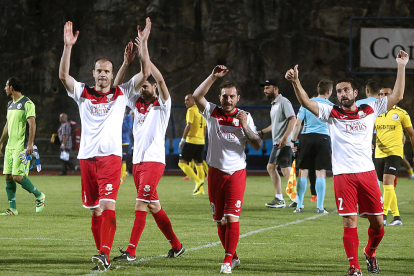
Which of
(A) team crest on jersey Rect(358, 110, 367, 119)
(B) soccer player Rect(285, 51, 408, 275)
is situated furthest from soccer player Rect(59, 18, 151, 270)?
(A) team crest on jersey Rect(358, 110, 367, 119)

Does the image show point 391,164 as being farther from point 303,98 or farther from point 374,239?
point 303,98

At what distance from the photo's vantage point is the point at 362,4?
2525 centimetres

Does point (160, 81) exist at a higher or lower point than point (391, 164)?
higher

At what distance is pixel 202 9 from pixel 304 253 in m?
20.4

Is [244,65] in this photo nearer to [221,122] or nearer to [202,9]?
[202,9]

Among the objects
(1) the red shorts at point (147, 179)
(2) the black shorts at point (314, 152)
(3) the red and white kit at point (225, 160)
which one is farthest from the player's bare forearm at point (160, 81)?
(2) the black shorts at point (314, 152)

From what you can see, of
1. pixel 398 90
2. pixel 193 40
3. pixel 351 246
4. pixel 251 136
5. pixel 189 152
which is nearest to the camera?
pixel 351 246

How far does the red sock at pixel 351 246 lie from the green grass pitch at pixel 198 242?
329 mm

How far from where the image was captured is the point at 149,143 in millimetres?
6215

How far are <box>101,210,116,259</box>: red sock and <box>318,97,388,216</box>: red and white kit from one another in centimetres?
204

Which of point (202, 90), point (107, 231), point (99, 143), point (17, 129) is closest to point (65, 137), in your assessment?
point (17, 129)

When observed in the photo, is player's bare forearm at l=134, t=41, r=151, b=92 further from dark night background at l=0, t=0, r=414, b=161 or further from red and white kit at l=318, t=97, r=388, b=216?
dark night background at l=0, t=0, r=414, b=161

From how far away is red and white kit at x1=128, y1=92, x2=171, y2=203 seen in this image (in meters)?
6.14

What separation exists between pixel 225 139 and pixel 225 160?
0.65ft
